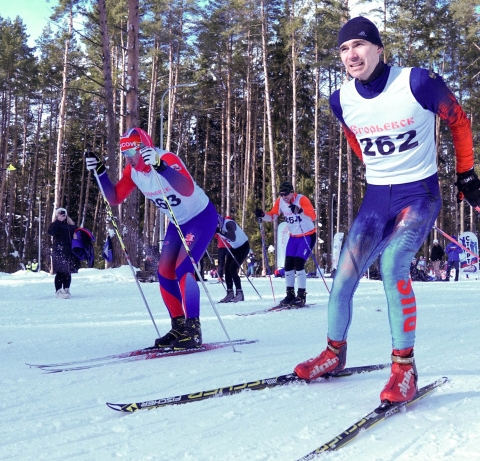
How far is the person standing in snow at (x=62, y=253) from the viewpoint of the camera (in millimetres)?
10562

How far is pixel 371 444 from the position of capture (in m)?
2.10

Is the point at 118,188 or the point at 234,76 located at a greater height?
the point at 234,76

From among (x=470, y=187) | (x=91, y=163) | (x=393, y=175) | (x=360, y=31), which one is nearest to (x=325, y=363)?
(x=393, y=175)

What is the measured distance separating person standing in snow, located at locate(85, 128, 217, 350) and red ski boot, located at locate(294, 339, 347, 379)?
5.24 ft

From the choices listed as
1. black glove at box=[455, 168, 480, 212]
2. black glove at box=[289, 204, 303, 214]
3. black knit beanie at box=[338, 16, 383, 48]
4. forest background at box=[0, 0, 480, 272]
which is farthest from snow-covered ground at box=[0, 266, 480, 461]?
forest background at box=[0, 0, 480, 272]

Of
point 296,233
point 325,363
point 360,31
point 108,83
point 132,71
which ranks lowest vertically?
point 325,363

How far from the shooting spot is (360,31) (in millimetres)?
2924

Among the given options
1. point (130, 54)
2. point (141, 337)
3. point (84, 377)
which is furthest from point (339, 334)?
point (130, 54)

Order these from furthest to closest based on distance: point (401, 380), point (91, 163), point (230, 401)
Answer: point (91, 163), point (230, 401), point (401, 380)

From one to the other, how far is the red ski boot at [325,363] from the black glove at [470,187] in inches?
40.3

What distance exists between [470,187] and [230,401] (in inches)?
64.4

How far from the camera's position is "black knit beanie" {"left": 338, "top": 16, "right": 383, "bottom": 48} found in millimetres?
2922

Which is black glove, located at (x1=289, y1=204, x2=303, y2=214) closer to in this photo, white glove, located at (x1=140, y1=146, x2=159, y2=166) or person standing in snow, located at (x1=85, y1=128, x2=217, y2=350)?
person standing in snow, located at (x1=85, y1=128, x2=217, y2=350)

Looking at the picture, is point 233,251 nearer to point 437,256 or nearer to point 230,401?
point 230,401
